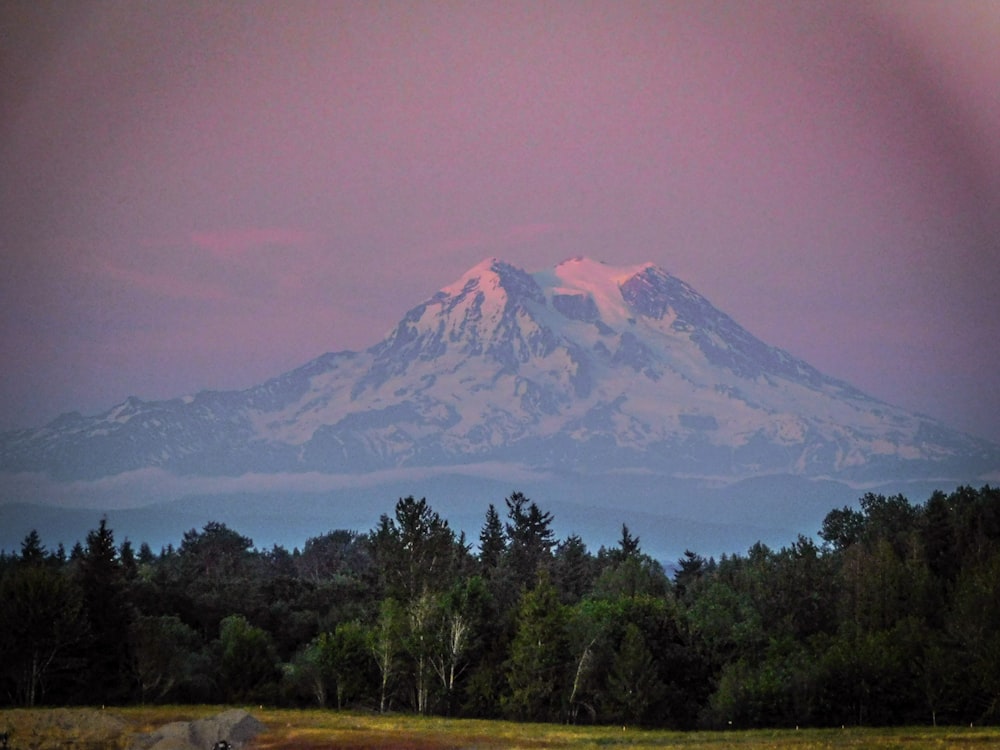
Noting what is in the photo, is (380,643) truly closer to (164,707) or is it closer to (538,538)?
(164,707)

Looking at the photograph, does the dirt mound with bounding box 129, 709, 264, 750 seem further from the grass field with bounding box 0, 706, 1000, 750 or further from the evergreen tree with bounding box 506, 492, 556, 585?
the evergreen tree with bounding box 506, 492, 556, 585

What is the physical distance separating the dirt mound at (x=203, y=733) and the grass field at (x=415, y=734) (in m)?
0.99

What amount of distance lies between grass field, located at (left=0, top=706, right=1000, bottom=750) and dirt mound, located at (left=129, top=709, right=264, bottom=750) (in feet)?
3.25

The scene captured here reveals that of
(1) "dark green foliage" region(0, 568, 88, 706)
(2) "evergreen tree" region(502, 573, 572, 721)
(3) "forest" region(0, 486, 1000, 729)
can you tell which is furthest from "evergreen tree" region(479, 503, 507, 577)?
(1) "dark green foliage" region(0, 568, 88, 706)

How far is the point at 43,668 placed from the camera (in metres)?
80.1

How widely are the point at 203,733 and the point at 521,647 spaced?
2831 centimetres

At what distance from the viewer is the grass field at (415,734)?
64.3m

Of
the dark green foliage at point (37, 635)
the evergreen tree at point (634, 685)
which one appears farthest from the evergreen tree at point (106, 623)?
the evergreen tree at point (634, 685)

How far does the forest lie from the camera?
80.4m

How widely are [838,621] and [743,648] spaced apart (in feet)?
61.6

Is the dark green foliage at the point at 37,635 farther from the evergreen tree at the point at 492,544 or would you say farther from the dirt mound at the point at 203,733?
the evergreen tree at the point at 492,544

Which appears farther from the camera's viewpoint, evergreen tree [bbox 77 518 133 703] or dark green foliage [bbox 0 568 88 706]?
evergreen tree [bbox 77 518 133 703]

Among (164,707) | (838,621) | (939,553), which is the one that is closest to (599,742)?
(164,707)

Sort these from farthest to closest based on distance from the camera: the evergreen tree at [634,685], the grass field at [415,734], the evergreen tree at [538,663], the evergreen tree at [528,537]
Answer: the evergreen tree at [528,537] → the evergreen tree at [538,663] → the evergreen tree at [634,685] → the grass field at [415,734]
